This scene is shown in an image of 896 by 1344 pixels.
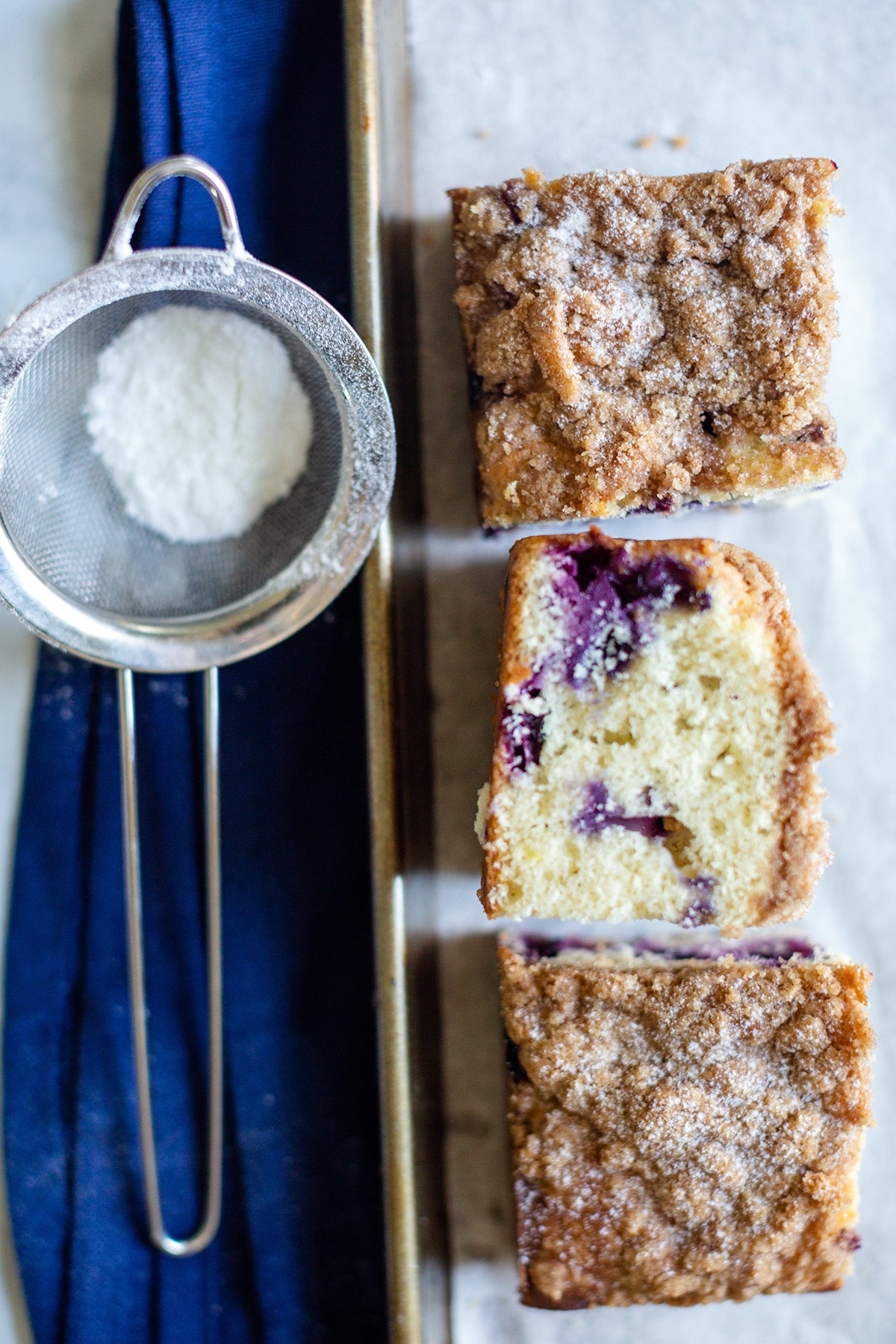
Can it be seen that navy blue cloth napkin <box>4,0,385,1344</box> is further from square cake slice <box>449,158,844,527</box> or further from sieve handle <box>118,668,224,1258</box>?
square cake slice <box>449,158,844,527</box>

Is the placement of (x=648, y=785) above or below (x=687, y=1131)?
above

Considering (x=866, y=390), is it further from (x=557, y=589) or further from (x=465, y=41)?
(x=465, y=41)

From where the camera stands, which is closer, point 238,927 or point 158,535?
point 158,535

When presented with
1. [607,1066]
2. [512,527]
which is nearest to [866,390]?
[512,527]

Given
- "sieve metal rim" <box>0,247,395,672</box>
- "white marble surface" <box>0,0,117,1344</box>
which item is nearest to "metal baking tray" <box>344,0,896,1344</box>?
"sieve metal rim" <box>0,247,395,672</box>

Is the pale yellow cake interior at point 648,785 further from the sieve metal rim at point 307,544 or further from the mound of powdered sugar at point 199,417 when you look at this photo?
the mound of powdered sugar at point 199,417

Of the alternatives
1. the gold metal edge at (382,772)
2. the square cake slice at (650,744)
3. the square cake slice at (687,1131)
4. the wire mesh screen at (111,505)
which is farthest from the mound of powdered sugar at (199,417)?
the square cake slice at (687,1131)

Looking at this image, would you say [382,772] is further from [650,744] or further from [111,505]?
[111,505]

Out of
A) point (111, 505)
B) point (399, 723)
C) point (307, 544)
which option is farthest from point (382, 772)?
point (111, 505)
